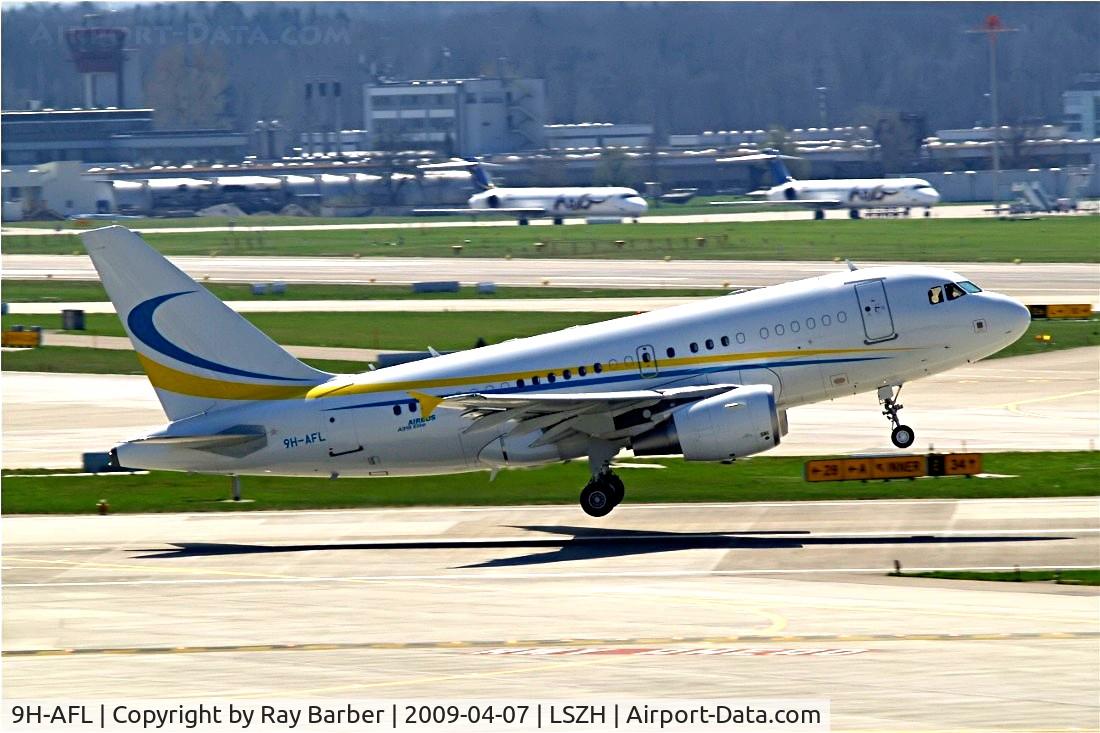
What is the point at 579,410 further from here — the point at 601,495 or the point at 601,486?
the point at 601,495

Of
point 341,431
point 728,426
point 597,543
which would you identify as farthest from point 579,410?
point 341,431

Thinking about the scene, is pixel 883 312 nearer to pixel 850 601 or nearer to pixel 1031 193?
pixel 850 601

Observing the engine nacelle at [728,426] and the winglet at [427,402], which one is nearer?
the engine nacelle at [728,426]

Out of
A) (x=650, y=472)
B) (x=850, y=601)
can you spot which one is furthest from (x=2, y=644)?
(x=650, y=472)

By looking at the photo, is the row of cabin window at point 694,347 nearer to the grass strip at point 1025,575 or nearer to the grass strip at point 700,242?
the grass strip at point 1025,575

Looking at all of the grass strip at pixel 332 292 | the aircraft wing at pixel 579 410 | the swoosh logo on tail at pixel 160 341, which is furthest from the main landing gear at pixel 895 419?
the grass strip at pixel 332 292

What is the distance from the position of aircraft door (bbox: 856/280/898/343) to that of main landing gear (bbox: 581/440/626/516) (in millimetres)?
7157

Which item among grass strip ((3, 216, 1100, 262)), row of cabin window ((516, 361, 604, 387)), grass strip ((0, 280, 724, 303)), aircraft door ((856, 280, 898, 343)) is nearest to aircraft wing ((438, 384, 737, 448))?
row of cabin window ((516, 361, 604, 387))

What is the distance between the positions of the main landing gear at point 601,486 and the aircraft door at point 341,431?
19.7 feet

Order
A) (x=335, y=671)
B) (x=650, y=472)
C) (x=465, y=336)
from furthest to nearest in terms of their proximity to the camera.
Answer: (x=465, y=336)
(x=650, y=472)
(x=335, y=671)

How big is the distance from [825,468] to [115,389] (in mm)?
38455

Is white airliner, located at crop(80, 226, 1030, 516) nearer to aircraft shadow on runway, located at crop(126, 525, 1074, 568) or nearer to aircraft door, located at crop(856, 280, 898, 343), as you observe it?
aircraft door, located at crop(856, 280, 898, 343)

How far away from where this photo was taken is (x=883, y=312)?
44.4 metres

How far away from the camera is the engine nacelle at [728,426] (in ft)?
136
